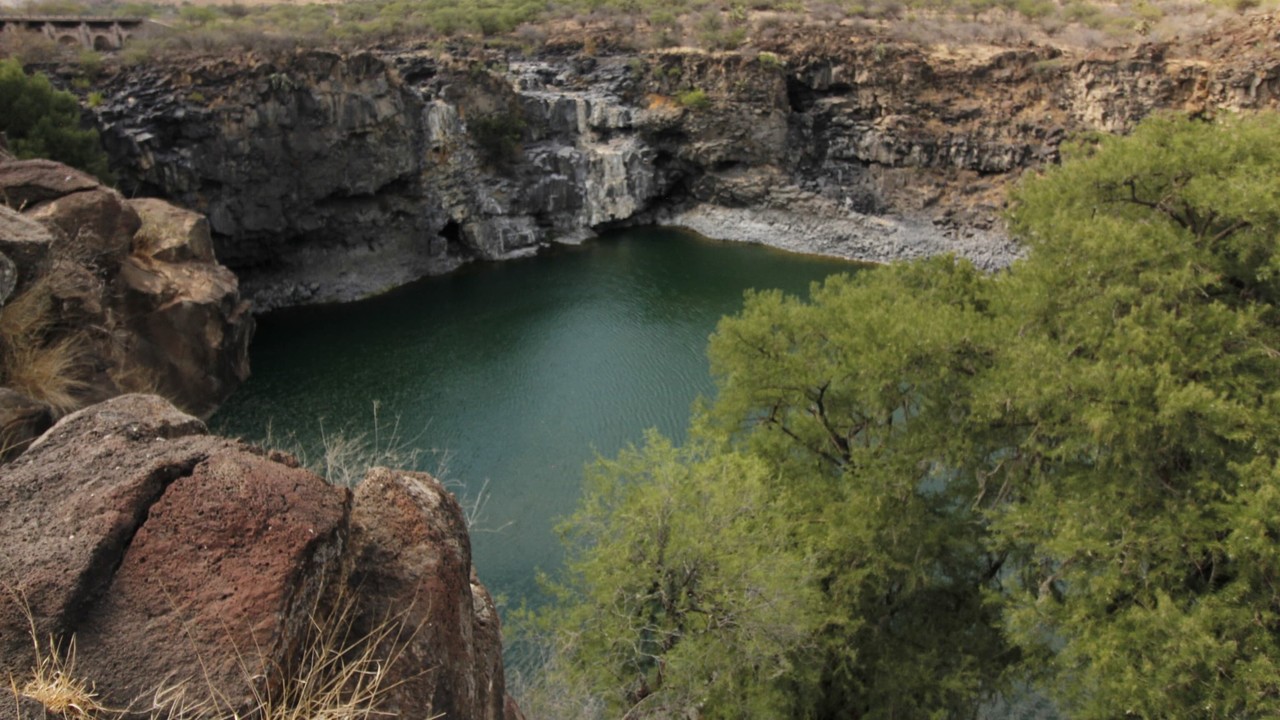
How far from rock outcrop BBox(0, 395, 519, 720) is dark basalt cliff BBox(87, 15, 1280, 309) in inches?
1306

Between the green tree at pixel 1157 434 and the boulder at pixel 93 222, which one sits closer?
the green tree at pixel 1157 434

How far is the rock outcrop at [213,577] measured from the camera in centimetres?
412

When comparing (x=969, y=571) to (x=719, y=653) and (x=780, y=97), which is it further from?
(x=780, y=97)

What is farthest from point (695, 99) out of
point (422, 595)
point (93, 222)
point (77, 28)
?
point (422, 595)

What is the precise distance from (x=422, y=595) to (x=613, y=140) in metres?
44.0

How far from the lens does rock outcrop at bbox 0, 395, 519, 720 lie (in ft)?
13.5

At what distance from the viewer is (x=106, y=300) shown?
13.1 m

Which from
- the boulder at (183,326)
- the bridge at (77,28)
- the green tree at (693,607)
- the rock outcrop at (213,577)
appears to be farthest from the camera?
the bridge at (77,28)

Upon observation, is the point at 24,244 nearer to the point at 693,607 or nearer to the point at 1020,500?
the point at 693,607

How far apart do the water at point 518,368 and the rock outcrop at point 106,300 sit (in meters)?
6.49

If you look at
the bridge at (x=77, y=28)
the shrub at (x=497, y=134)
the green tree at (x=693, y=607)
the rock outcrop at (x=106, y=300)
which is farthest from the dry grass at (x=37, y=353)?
the bridge at (x=77, y=28)

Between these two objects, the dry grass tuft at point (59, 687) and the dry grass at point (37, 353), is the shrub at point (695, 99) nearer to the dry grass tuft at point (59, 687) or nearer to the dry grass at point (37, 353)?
the dry grass at point (37, 353)

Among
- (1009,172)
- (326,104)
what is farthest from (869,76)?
(326,104)

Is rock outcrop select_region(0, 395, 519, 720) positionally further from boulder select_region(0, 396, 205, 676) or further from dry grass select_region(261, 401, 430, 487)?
dry grass select_region(261, 401, 430, 487)
